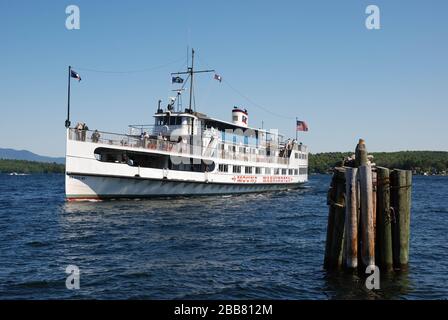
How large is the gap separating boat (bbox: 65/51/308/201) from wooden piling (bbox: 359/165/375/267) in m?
22.8

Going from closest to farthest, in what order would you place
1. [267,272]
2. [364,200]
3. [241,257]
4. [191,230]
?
[364,200] → [267,272] → [241,257] → [191,230]

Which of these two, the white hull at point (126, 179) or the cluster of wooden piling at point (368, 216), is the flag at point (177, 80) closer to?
the white hull at point (126, 179)

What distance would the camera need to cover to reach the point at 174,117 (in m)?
39.5

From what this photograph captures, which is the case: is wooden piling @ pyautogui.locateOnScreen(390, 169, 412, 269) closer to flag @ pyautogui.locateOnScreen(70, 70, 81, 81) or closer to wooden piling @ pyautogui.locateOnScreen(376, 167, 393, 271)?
wooden piling @ pyautogui.locateOnScreen(376, 167, 393, 271)

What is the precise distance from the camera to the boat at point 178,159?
31.0 metres

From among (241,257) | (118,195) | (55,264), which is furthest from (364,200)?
(118,195)

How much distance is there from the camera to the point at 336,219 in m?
12.3

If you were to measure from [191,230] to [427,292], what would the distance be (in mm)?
11936

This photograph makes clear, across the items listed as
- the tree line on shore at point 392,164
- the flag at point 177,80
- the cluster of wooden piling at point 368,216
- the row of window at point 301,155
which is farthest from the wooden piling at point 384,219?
the tree line on shore at point 392,164

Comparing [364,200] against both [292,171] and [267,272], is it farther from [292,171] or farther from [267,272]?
[292,171]

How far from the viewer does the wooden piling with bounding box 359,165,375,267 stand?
38.1 feet

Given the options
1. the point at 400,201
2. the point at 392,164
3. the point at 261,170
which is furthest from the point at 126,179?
the point at 392,164

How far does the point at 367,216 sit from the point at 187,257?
21.7 ft

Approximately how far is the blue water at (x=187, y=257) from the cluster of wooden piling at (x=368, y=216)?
579mm
